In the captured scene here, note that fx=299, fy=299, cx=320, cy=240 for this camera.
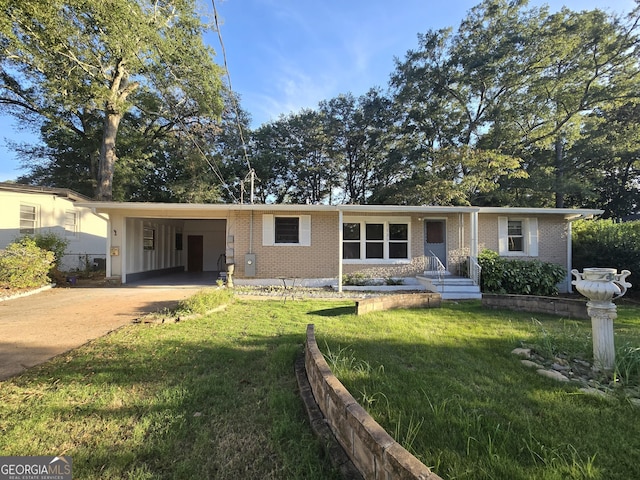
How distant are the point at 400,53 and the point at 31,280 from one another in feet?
78.7

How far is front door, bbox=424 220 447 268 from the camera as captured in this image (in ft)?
36.1

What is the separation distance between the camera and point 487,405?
2.62 metres

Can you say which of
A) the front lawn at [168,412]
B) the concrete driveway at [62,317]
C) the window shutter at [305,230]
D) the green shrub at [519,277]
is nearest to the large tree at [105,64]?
the concrete driveway at [62,317]

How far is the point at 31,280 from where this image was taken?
8.78m

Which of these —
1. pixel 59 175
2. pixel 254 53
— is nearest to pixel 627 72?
pixel 254 53

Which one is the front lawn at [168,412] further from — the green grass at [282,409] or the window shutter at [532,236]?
the window shutter at [532,236]

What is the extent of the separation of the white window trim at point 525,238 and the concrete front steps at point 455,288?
2657mm

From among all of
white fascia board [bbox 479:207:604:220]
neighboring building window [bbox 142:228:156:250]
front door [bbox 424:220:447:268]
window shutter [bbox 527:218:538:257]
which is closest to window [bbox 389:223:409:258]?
front door [bbox 424:220:447:268]

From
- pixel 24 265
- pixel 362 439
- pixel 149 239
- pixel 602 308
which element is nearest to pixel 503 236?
pixel 602 308

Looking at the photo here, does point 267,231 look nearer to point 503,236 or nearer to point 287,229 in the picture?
point 287,229

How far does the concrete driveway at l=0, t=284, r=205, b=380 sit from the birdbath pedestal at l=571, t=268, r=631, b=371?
6.52m

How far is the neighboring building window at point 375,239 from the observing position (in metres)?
10.8

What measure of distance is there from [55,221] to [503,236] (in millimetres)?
18761

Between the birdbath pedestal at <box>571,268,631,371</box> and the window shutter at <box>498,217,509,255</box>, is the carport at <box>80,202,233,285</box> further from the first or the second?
the window shutter at <box>498,217,509,255</box>
